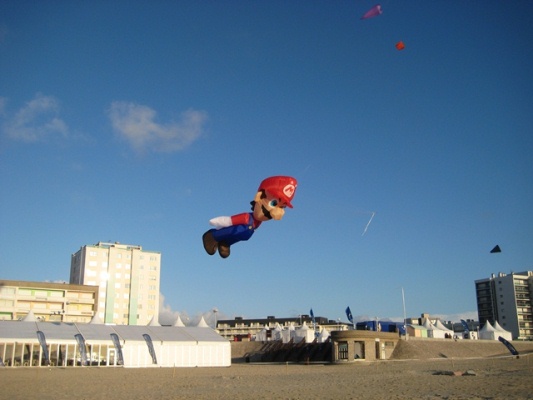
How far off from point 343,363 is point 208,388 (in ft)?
89.6

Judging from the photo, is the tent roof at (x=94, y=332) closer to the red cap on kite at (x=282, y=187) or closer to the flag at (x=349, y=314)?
the flag at (x=349, y=314)

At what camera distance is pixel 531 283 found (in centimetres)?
13512

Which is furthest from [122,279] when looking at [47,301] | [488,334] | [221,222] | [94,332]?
[221,222]

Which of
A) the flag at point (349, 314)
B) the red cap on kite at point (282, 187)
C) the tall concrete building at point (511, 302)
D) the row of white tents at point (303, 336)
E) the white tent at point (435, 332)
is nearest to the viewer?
the red cap on kite at point (282, 187)

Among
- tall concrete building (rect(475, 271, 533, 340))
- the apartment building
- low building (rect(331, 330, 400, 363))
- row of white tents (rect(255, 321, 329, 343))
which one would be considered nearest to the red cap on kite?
low building (rect(331, 330, 400, 363))

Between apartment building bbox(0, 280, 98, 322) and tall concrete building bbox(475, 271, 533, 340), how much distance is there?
10005 cm

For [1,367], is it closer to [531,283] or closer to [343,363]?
[343,363]

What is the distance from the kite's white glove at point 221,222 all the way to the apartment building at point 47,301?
2651 inches

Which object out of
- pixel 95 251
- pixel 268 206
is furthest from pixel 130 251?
pixel 268 206

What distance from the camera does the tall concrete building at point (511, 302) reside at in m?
132

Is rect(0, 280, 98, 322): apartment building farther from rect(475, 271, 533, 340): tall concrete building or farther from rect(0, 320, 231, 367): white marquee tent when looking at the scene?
rect(475, 271, 533, 340): tall concrete building

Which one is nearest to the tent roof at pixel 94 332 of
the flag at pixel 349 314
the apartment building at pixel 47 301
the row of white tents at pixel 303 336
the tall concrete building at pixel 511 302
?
the row of white tents at pixel 303 336

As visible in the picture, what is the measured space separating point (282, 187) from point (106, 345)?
32114 millimetres

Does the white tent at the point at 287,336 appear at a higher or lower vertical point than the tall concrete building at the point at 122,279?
lower
